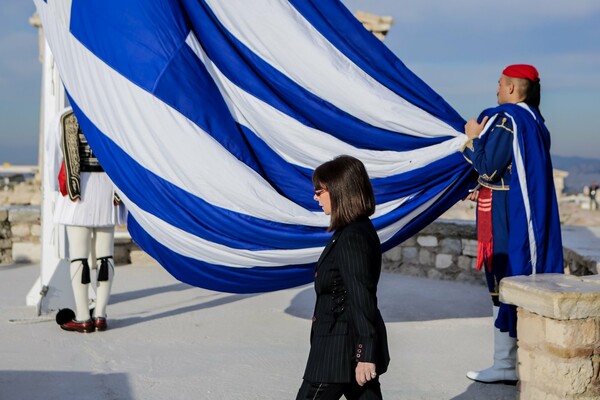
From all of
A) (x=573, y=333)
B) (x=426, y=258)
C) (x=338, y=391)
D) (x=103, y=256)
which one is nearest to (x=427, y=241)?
(x=426, y=258)

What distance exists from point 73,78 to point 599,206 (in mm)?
18306

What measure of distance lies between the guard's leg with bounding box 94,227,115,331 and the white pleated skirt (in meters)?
0.17

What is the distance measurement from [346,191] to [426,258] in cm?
560

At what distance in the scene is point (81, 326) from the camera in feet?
17.6

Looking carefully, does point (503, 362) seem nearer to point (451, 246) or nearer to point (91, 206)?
point (91, 206)

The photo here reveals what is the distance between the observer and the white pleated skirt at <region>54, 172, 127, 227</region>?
5.30 m

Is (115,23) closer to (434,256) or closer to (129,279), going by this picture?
(129,279)

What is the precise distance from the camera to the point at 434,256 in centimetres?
796

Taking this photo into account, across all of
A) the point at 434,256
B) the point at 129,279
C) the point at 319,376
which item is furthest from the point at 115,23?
the point at 434,256

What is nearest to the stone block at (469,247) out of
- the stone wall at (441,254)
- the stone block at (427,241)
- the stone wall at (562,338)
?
the stone wall at (441,254)

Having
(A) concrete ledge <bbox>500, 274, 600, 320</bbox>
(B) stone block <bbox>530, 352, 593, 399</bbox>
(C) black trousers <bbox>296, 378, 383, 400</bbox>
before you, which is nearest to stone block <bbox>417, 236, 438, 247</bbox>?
(A) concrete ledge <bbox>500, 274, 600, 320</bbox>

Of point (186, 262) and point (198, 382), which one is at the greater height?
point (186, 262)

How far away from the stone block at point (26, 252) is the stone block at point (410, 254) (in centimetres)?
402

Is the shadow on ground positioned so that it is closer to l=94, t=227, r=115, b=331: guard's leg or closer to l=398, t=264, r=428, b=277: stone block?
l=94, t=227, r=115, b=331: guard's leg
